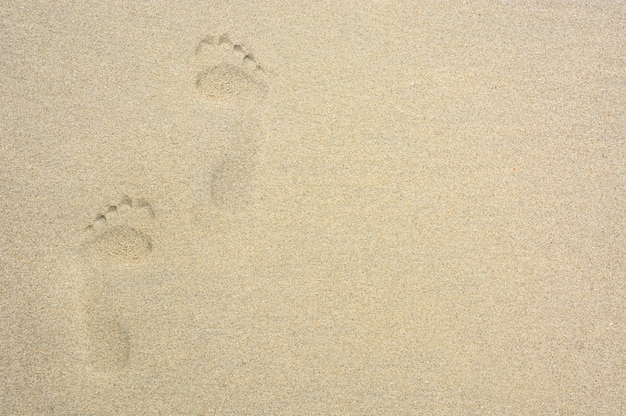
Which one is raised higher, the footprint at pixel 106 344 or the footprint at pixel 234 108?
the footprint at pixel 234 108

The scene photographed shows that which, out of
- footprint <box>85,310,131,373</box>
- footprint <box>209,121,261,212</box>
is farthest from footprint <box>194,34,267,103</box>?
footprint <box>85,310,131,373</box>

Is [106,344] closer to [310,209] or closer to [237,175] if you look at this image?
[237,175]

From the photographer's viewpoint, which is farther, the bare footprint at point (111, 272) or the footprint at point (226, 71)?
the footprint at point (226, 71)

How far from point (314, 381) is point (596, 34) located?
67.9 inches

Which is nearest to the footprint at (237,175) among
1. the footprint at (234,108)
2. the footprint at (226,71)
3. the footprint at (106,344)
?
the footprint at (234,108)

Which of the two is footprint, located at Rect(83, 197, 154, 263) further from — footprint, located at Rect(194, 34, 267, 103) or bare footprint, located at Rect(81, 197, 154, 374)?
footprint, located at Rect(194, 34, 267, 103)

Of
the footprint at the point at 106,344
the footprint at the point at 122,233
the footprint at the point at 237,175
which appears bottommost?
the footprint at the point at 106,344

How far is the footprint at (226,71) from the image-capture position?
70.2 inches

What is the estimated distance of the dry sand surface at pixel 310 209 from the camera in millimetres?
1679

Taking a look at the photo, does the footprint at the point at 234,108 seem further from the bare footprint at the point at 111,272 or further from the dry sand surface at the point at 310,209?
the bare footprint at the point at 111,272

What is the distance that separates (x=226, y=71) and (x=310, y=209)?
1.96 ft

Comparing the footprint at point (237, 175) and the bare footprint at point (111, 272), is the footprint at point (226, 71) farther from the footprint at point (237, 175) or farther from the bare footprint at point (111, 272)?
the bare footprint at point (111, 272)

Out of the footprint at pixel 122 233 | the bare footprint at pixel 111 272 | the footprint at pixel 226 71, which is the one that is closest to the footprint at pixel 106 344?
the bare footprint at pixel 111 272

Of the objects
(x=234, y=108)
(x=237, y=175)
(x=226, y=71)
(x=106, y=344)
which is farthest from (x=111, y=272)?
(x=226, y=71)
